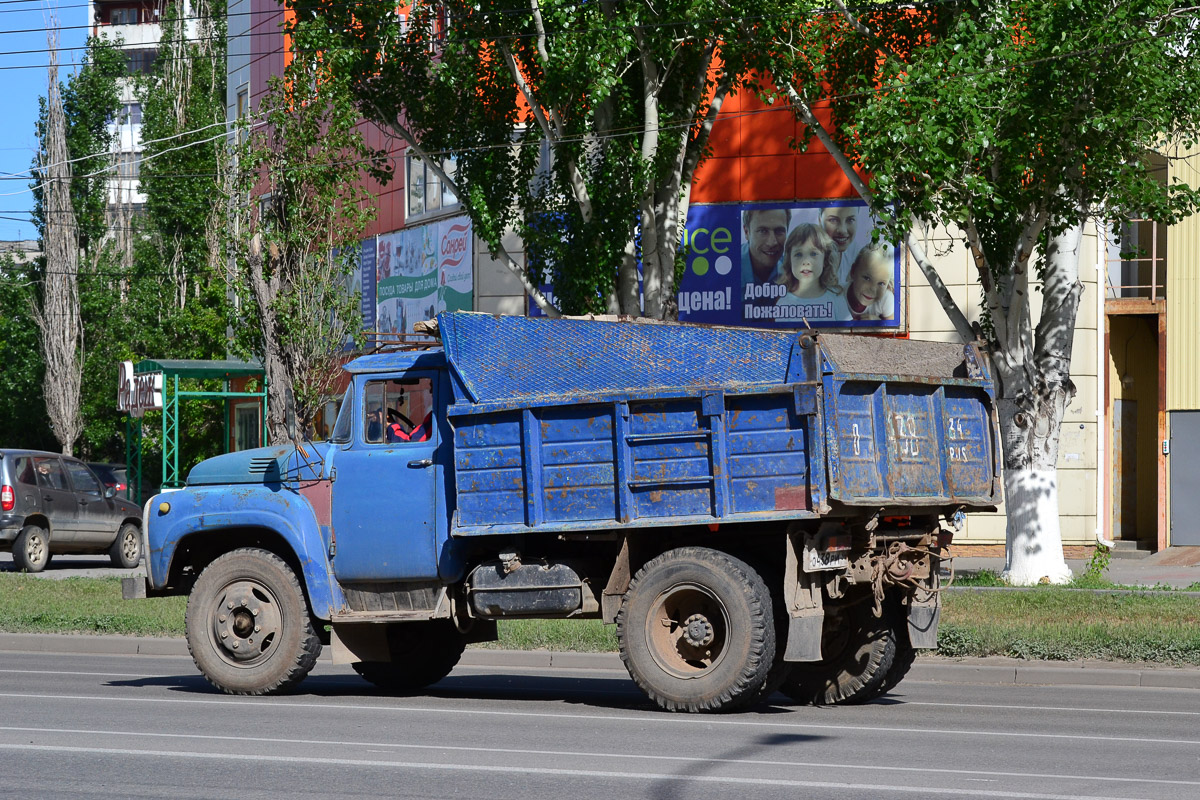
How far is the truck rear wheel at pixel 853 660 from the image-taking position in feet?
34.2

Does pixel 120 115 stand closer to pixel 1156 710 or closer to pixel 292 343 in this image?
pixel 292 343

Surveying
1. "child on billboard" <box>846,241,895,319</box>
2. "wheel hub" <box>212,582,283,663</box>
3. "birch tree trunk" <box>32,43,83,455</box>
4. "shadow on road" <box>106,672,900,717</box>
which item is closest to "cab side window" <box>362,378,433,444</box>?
"wheel hub" <box>212,582,283,663</box>

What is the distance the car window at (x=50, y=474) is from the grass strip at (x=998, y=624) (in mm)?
6286

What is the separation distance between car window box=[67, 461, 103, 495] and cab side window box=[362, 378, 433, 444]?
16.4m

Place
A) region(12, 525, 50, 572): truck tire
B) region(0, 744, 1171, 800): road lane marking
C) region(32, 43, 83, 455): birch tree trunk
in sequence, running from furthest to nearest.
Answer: region(32, 43, 83, 455): birch tree trunk, region(12, 525, 50, 572): truck tire, region(0, 744, 1171, 800): road lane marking

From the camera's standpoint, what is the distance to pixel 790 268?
973 inches

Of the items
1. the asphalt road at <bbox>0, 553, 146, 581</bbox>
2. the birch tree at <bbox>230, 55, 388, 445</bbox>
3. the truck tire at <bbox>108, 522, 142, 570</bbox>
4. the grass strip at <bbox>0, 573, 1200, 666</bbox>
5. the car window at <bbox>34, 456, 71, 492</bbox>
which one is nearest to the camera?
the grass strip at <bbox>0, 573, 1200, 666</bbox>

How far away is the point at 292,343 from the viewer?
2369 centimetres

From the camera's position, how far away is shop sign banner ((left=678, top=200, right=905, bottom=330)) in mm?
24422

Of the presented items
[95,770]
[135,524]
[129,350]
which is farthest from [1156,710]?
[129,350]

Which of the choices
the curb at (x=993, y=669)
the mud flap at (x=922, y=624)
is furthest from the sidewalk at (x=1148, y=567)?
the mud flap at (x=922, y=624)

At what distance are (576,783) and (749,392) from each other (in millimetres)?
3100

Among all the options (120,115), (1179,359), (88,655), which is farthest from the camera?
(120,115)

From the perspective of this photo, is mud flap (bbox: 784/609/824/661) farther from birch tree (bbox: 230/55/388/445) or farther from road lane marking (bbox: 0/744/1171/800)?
birch tree (bbox: 230/55/388/445)
